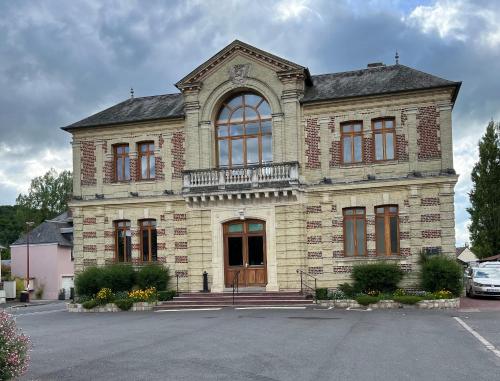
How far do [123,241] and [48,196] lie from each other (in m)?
47.0

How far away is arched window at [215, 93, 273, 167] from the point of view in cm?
2689

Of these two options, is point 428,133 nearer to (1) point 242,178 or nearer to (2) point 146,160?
(1) point 242,178

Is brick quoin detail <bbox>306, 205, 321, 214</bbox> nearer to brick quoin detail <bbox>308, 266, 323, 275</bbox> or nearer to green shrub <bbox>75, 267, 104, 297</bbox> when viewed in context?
brick quoin detail <bbox>308, 266, 323, 275</bbox>

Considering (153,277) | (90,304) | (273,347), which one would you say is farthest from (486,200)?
(273,347)

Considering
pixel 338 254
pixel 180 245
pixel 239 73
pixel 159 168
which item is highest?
pixel 239 73

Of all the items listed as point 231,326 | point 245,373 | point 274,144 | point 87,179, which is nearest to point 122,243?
point 87,179

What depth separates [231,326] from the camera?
57.6 feet

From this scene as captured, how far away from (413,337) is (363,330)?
1667mm

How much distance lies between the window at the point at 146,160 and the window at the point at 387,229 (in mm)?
10049

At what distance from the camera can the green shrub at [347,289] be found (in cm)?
2410

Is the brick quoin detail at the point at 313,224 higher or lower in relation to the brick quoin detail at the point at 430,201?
lower

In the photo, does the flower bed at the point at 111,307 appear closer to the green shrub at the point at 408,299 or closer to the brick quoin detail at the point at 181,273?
the brick quoin detail at the point at 181,273

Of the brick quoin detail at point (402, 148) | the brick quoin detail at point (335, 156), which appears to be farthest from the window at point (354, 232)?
the brick quoin detail at point (402, 148)

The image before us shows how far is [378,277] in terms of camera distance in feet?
78.3
